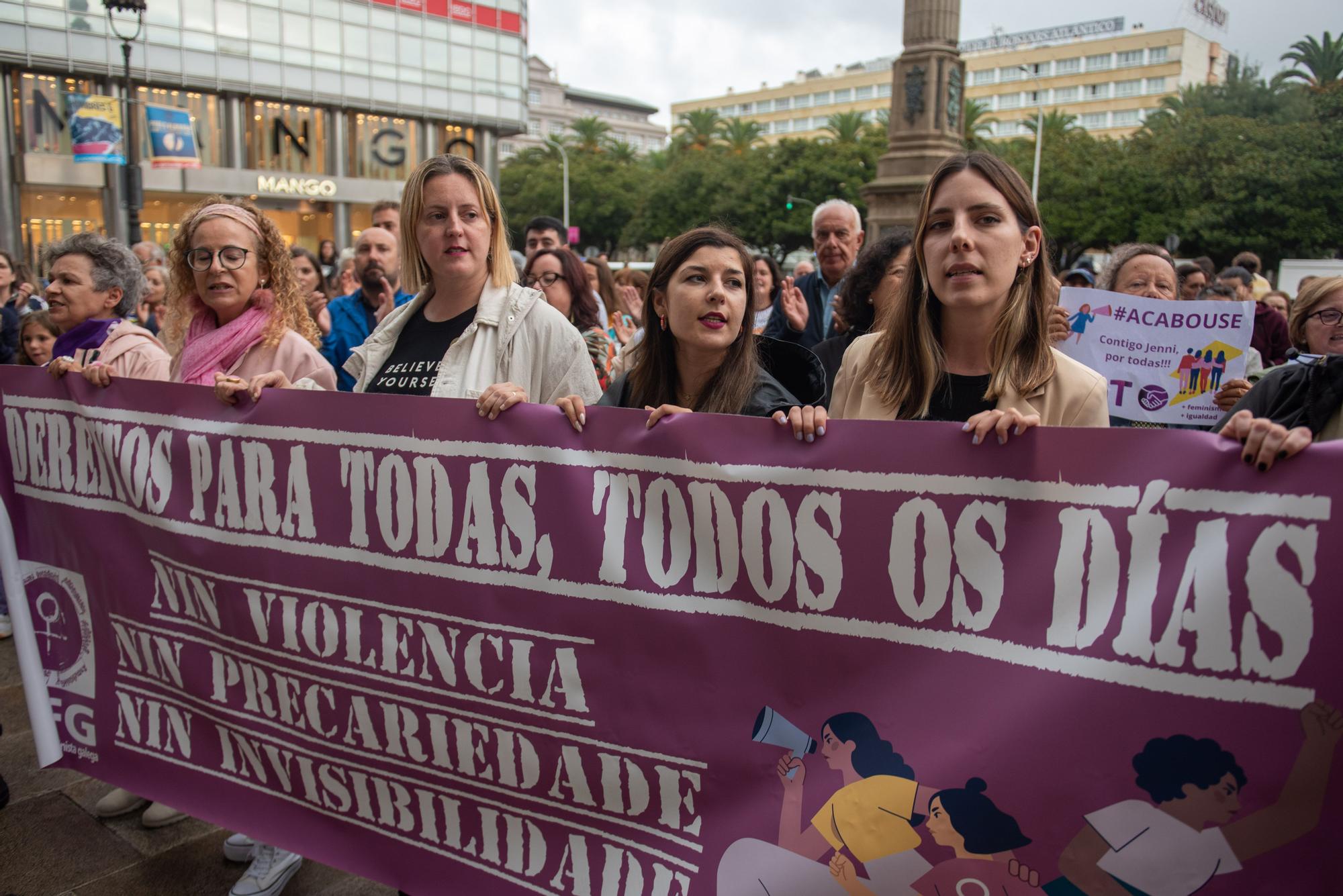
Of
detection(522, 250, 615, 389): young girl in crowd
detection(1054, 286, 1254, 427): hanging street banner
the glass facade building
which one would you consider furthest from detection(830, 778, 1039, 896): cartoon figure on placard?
the glass facade building

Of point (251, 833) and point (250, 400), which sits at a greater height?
point (250, 400)

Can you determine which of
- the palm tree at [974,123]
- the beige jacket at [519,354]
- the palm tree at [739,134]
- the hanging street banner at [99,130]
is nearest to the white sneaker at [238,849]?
the beige jacket at [519,354]

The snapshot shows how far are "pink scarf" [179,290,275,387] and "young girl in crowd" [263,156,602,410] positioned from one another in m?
0.32

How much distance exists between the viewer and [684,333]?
251cm

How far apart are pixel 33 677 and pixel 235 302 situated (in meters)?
1.38

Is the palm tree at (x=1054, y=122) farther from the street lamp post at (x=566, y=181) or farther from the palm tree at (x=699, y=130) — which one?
the street lamp post at (x=566, y=181)

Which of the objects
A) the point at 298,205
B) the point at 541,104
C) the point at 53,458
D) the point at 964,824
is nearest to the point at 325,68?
the point at 298,205

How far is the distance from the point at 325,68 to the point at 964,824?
37.6m

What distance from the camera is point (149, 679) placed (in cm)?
290

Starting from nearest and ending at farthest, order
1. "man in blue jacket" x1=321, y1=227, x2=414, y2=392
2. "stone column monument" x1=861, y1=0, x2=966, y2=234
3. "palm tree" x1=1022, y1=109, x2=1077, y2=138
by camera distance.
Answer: "man in blue jacket" x1=321, y1=227, x2=414, y2=392
"stone column monument" x1=861, y1=0, x2=966, y2=234
"palm tree" x1=1022, y1=109, x2=1077, y2=138

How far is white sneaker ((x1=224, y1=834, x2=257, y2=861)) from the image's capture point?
2.92 meters

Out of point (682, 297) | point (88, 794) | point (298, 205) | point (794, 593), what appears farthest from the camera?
point (298, 205)

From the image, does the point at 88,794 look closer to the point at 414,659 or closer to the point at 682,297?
the point at 414,659

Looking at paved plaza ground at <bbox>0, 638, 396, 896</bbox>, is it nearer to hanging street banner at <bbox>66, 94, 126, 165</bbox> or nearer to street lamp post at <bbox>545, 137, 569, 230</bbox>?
hanging street banner at <bbox>66, 94, 126, 165</bbox>
